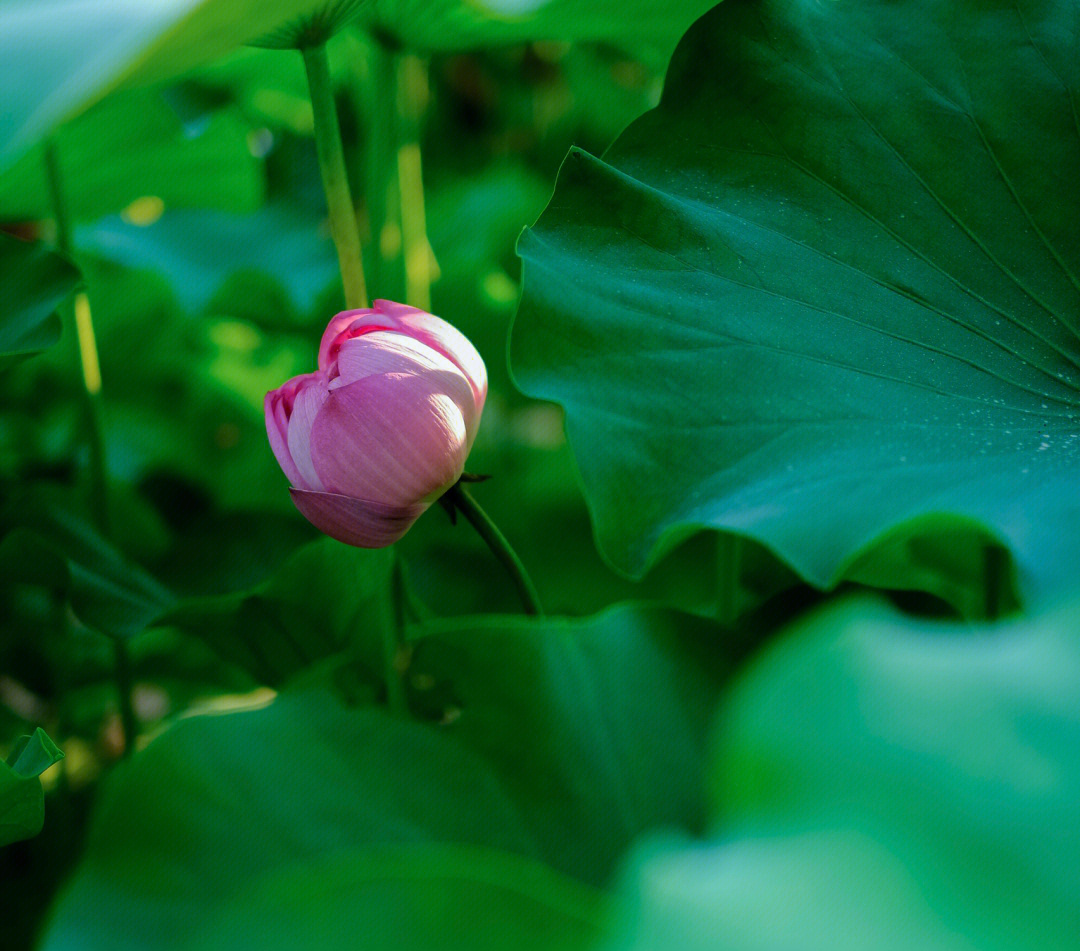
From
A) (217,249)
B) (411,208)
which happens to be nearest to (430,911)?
(411,208)

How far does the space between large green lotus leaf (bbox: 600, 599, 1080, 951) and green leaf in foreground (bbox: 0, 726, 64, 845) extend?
243 mm

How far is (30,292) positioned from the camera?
0.60 m

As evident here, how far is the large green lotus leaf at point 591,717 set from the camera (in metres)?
0.31

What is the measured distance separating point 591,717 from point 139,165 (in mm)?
904

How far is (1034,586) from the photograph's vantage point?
0.32 m

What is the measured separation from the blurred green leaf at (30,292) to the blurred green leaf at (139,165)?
15 cm

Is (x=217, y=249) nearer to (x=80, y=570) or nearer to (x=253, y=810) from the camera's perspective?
(x=80, y=570)

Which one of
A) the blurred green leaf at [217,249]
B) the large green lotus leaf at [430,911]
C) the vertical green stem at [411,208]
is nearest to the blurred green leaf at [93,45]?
the large green lotus leaf at [430,911]

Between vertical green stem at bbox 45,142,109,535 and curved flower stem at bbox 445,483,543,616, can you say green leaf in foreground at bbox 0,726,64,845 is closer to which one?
curved flower stem at bbox 445,483,543,616

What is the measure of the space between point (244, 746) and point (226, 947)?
0.26ft

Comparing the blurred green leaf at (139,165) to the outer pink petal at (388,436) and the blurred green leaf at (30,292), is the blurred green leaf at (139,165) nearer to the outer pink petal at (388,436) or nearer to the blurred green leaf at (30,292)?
the blurred green leaf at (30,292)

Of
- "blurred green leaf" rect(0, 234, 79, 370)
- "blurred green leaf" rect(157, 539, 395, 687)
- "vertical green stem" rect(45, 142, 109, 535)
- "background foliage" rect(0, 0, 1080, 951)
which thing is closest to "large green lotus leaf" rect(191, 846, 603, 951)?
"background foliage" rect(0, 0, 1080, 951)

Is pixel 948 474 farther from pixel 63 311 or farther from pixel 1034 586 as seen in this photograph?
pixel 63 311

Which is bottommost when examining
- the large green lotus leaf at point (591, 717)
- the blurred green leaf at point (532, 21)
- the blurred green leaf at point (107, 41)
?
the large green lotus leaf at point (591, 717)
